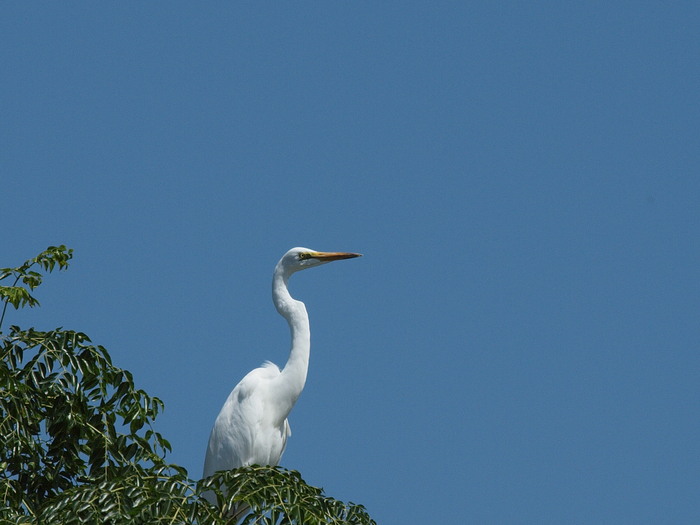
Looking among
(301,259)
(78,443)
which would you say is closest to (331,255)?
(301,259)

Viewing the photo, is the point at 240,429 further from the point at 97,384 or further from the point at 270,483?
the point at 270,483

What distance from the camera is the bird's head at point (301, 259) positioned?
7.76 meters

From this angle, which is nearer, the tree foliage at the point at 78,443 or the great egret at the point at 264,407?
the tree foliage at the point at 78,443

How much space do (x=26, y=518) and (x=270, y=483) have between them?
1.03 m

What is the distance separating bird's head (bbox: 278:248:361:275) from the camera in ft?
25.5

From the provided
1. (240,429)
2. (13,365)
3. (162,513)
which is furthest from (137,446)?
(240,429)

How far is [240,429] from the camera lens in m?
7.51

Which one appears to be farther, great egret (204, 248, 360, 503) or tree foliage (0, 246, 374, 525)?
great egret (204, 248, 360, 503)

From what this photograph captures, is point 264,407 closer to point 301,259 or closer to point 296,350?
point 296,350

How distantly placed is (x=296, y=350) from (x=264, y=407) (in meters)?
0.41

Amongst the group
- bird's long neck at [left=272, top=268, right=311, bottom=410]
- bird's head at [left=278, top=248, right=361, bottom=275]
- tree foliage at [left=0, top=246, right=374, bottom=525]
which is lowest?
tree foliage at [left=0, top=246, right=374, bottom=525]

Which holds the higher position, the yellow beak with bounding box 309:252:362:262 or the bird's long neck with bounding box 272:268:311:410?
the yellow beak with bounding box 309:252:362:262

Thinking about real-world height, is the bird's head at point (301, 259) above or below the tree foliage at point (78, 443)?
above

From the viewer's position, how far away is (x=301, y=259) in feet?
25.6
